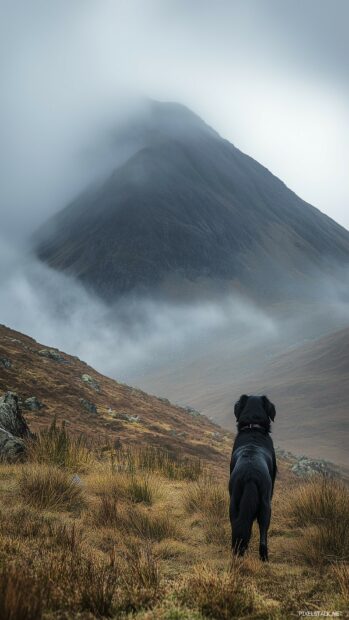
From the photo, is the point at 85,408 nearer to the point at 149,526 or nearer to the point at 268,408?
the point at 149,526

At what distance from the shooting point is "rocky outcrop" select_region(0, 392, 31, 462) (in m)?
9.55

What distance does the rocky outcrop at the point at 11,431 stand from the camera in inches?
376

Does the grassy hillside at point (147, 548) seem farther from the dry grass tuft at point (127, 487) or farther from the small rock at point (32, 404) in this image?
the small rock at point (32, 404)

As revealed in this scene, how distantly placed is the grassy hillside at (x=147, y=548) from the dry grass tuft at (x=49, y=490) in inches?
0.8

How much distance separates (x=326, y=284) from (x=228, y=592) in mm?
204996

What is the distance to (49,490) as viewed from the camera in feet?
23.0

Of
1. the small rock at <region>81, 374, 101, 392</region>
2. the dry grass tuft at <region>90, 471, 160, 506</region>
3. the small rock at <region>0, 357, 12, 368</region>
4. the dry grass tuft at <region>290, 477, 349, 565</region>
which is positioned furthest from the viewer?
the small rock at <region>81, 374, 101, 392</region>

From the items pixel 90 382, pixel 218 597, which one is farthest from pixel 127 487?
pixel 90 382

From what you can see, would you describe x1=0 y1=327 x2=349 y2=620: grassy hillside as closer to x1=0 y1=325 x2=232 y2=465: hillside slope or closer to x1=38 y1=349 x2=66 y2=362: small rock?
x1=0 y1=325 x2=232 y2=465: hillside slope

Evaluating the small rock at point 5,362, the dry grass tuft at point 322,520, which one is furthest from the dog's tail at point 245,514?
the small rock at point 5,362

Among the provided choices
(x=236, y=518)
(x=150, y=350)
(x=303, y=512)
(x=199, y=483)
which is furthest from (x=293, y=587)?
(x=150, y=350)

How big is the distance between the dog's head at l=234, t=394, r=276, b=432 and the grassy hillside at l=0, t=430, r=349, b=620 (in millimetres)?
1535

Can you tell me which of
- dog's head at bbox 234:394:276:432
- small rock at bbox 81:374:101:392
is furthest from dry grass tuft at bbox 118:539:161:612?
small rock at bbox 81:374:101:392

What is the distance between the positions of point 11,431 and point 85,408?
9371mm
